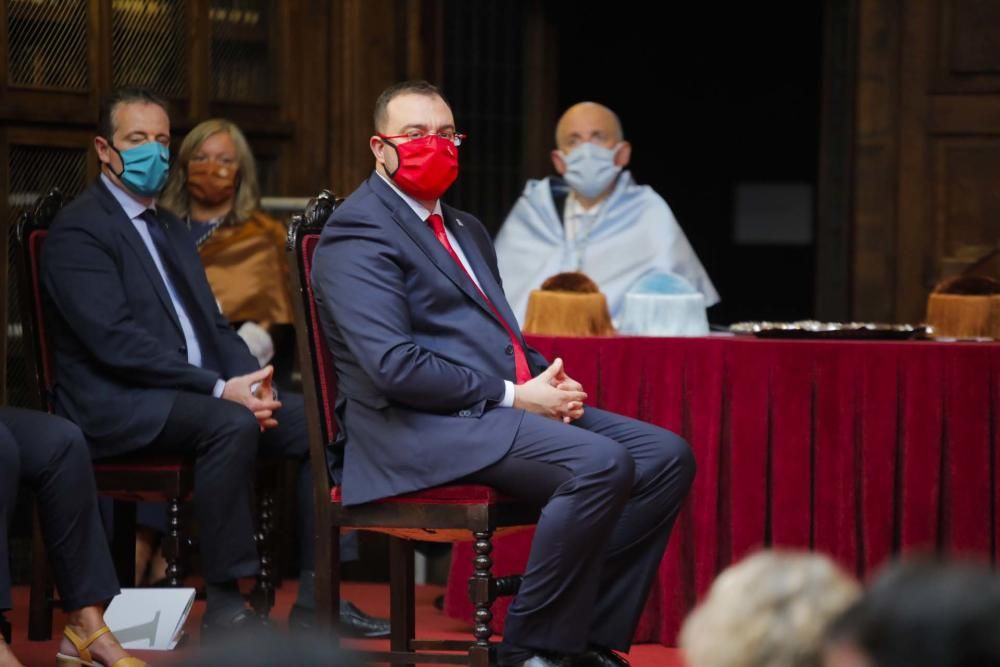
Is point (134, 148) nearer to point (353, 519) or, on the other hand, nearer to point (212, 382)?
point (212, 382)

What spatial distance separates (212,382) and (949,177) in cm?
327

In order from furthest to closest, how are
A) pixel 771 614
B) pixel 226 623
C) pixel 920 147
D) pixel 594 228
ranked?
pixel 920 147
pixel 594 228
pixel 226 623
pixel 771 614

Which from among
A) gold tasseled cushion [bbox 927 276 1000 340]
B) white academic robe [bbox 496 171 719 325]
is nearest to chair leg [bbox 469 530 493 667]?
gold tasseled cushion [bbox 927 276 1000 340]

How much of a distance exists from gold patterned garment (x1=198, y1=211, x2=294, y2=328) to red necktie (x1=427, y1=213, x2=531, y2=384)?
1.47 metres

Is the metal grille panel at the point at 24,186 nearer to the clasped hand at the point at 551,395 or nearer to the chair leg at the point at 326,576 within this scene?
the chair leg at the point at 326,576

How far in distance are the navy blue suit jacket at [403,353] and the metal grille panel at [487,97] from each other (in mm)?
3659

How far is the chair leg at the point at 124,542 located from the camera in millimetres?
4129

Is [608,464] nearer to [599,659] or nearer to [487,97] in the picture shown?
[599,659]

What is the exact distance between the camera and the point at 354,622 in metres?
4.16

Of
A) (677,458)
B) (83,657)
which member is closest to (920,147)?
(677,458)

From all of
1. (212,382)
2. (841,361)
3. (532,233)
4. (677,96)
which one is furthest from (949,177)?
(677,96)

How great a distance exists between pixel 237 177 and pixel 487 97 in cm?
241

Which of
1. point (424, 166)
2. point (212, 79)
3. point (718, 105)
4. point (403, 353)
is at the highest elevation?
point (718, 105)

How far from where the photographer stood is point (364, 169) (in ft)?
19.3
